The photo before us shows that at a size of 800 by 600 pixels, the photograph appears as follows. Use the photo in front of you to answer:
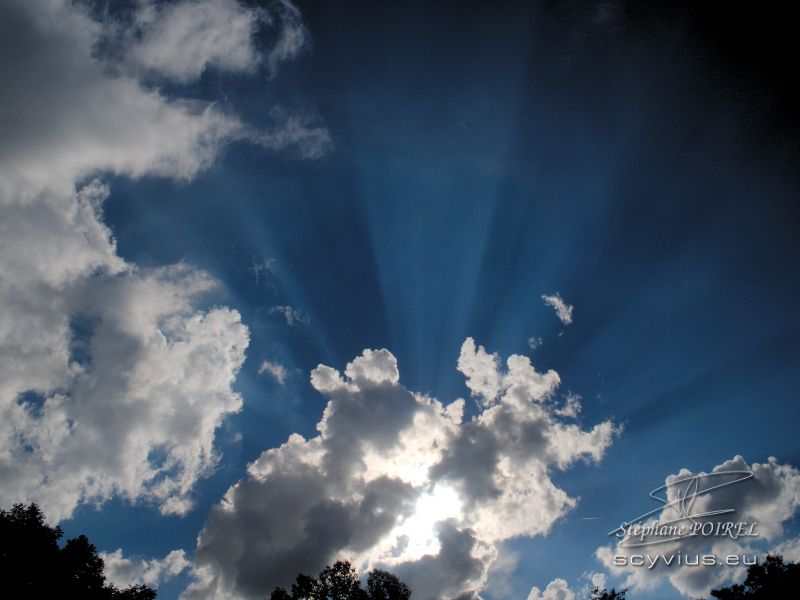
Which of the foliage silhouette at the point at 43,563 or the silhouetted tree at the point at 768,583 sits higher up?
the silhouetted tree at the point at 768,583

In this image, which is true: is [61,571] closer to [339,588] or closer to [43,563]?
[43,563]

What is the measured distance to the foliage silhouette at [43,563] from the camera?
86.9 feet

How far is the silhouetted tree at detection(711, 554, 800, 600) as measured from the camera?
31.3 meters

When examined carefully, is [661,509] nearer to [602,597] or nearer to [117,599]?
[602,597]

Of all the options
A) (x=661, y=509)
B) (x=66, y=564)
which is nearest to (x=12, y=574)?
(x=66, y=564)

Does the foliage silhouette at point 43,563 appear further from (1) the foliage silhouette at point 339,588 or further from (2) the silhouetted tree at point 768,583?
(2) the silhouetted tree at point 768,583

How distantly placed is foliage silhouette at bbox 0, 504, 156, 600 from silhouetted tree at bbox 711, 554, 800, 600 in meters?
59.6

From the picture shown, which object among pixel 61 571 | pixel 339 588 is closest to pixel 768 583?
pixel 339 588

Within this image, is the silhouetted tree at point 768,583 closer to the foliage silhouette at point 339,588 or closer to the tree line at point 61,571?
the tree line at point 61,571

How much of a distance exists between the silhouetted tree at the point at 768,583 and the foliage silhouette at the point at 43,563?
5963cm

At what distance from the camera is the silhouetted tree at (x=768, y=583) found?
103 feet

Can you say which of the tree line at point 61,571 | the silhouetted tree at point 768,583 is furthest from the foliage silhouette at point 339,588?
the silhouetted tree at point 768,583

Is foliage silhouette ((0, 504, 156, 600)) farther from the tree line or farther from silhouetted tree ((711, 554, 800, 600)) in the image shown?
silhouetted tree ((711, 554, 800, 600))

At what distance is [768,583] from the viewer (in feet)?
111
